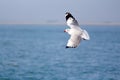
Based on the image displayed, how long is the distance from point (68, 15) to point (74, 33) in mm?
1103

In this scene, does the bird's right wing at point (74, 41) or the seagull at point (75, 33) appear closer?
the seagull at point (75, 33)

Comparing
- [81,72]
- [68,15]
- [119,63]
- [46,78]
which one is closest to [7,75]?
[46,78]

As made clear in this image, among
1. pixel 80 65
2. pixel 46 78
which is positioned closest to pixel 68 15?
pixel 46 78

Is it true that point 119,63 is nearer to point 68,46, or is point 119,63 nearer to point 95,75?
point 95,75

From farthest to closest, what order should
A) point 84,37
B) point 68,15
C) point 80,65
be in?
point 80,65 → point 68,15 → point 84,37

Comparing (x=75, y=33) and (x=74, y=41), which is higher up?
(x=75, y=33)

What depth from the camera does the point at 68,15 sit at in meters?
12.2

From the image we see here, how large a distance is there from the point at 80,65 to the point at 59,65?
4840mm

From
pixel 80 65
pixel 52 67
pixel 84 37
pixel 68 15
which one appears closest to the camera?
pixel 84 37

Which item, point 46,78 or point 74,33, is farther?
point 46,78

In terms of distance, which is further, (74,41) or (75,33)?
(74,41)

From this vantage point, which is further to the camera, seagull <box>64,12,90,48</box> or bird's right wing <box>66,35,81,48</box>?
bird's right wing <box>66,35,81,48</box>

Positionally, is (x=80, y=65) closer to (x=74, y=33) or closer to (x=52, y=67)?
(x=52, y=67)

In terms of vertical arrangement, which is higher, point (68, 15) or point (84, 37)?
point (68, 15)
